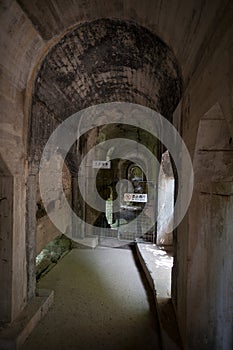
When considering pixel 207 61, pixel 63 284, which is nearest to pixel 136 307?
pixel 63 284

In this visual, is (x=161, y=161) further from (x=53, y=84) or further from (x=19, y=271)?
(x=19, y=271)

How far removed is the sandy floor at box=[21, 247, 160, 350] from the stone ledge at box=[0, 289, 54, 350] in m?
0.10

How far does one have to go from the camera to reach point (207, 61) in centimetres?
176

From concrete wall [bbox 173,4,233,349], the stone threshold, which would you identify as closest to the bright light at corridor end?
concrete wall [bbox 173,4,233,349]

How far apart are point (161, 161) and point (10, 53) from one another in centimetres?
427

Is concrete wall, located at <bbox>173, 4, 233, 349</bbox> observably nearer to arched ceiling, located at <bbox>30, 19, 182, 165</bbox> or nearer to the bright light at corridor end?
the bright light at corridor end

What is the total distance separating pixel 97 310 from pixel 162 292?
1.11 metres

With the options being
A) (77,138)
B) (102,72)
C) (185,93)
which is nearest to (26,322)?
(185,93)

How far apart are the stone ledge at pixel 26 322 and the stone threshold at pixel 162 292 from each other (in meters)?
1.74

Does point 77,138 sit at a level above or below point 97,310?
above

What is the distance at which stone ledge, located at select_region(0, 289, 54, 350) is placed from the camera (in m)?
2.53

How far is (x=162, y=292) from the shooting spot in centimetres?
358

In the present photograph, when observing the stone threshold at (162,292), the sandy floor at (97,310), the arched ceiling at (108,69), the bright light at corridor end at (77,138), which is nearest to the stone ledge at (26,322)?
the sandy floor at (97,310)

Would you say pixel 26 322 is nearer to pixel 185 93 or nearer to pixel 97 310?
pixel 97 310
